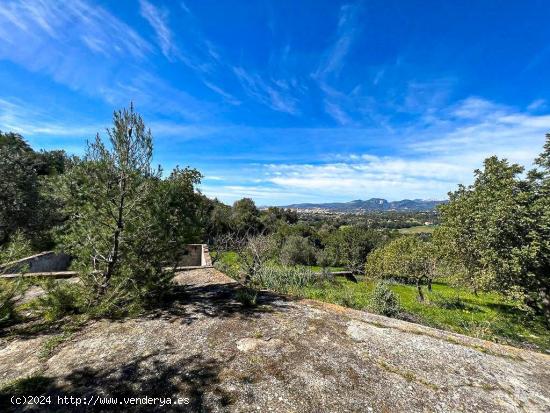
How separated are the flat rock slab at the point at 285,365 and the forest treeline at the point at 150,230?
1244 millimetres

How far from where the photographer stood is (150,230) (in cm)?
668

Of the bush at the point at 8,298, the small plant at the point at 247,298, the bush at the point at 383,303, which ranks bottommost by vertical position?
the bush at the point at 383,303

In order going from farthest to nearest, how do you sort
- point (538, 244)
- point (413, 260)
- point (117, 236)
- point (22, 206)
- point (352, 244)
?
point (352, 244)
point (413, 260)
point (22, 206)
point (538, 244)
point (117, 236)

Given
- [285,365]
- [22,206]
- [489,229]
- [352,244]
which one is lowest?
[352,244]

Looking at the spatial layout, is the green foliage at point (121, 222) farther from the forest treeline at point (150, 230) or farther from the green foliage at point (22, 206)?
the green foliage at point (22, 206)

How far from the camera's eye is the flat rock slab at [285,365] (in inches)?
133

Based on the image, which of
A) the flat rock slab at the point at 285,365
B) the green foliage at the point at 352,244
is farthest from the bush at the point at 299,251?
the flat rock slab at the point at 285,365

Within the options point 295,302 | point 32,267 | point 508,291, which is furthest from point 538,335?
point 32,267

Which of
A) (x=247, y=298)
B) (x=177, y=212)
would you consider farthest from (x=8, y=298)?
(x=247, y=298)

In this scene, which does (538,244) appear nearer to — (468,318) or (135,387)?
(468,318)

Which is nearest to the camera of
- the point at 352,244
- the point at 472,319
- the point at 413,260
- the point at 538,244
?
the point at 538,244

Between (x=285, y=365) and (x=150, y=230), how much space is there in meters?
4.43

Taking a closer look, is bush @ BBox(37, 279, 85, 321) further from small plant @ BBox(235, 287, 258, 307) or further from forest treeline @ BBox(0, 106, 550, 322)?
small plant @ BBox(235, 287, 258, 307)

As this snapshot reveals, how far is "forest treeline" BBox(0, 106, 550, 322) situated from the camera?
249 inches
